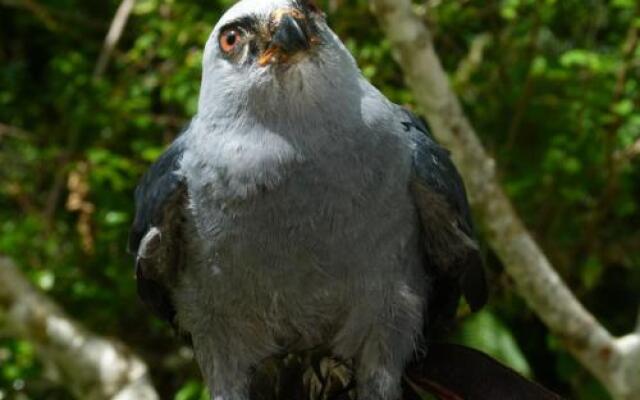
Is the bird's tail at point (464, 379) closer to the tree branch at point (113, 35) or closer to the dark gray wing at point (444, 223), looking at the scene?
the dark gray wing at point (444, 223)

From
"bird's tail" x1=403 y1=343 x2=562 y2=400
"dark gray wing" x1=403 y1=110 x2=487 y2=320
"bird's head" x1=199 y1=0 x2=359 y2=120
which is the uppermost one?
"bird's head" x1=199 y1=0 x2=359 y2=120

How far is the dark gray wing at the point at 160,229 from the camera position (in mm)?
3240

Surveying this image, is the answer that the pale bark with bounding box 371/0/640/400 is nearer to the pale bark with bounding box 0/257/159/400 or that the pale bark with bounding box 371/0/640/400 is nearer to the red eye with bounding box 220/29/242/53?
the red eye with bounding box 220/29/242/53

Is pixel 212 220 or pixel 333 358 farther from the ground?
pixel 212 220

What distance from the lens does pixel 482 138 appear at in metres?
5.99

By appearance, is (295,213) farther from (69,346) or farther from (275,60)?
(69,346)

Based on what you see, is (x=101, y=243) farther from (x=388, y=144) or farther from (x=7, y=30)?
(x=388, y=144)

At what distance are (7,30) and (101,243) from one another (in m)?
2.62

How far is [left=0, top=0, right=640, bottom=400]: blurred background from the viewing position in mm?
5484

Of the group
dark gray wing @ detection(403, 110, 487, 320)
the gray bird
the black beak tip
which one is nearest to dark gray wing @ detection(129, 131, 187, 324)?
the gray bird

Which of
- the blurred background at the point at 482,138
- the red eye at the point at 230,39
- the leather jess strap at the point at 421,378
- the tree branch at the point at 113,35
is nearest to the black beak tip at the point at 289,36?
the red eye at the point at 230,39

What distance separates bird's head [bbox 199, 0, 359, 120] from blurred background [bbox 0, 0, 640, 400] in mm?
2221

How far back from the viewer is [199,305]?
10.8 ft

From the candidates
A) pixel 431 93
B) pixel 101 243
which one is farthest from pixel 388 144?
pixel 101 243
